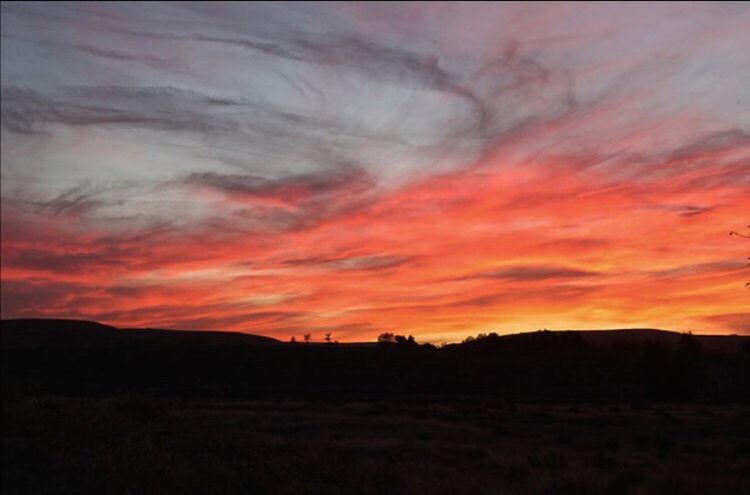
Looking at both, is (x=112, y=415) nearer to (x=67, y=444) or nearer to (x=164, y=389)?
(x=67, y=444)

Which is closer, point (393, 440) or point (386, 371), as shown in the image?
point (393, 440)

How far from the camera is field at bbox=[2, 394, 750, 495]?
52.6 feet

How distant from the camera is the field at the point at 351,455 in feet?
52.6

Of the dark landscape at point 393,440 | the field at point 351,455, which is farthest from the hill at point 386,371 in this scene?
the field at point 351,455

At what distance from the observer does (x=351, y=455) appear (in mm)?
23016

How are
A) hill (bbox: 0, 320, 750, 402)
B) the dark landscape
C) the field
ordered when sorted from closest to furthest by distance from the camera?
1. the field
2. the dark landscape
3. hill (bbox: 0, 320, 750, 402)

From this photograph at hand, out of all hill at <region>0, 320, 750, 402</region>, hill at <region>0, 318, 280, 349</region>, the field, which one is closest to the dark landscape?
the field

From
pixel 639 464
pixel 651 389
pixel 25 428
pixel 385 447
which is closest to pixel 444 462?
pixel 385 447

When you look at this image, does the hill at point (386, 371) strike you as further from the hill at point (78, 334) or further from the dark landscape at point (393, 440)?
the hill at point (78, 334)

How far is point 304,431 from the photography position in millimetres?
32219

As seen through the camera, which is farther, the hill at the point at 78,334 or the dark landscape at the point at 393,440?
the hill at the point at 78,334

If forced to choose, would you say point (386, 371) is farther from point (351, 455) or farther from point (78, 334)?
point (78, 334)

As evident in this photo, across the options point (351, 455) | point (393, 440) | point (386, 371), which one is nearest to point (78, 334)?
point (386, 371)

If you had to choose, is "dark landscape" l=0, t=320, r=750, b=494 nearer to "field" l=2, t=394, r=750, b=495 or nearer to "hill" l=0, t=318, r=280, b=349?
"field" l=2, t=394, r=750, b=495
